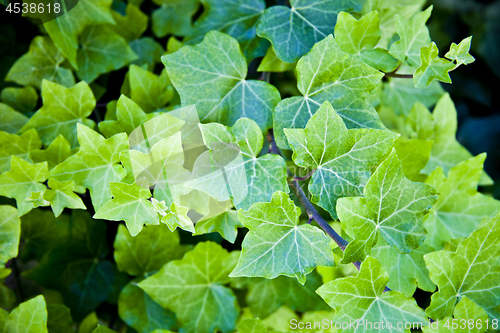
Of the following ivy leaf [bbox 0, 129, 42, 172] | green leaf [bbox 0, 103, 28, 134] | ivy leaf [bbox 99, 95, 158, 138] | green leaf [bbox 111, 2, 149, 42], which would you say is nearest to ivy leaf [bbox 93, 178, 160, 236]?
ivy leaf [bbox 99, 95, 158, 138]

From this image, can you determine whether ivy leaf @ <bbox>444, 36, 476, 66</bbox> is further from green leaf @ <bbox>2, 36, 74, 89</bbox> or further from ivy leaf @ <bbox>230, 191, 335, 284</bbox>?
green leaf @ <bbox>2, 36, 74, 89</bbox>

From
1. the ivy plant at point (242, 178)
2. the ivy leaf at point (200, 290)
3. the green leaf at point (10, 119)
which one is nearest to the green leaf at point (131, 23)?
the ivy plant at point (242, 178)

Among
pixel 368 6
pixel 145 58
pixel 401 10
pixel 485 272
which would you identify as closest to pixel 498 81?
pixel 401 10

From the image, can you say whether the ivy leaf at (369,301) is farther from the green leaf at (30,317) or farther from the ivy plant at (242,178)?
the green leaf at (30,317)

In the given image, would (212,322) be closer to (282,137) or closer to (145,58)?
(282,137)

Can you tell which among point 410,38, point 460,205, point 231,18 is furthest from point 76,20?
point 460,205
